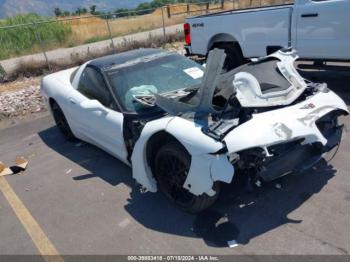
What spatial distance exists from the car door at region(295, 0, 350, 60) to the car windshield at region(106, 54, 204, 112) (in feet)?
8.07

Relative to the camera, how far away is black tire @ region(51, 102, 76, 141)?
234 inches

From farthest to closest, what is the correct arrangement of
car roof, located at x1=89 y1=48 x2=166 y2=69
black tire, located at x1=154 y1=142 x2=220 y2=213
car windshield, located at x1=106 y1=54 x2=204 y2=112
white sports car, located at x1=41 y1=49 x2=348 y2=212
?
car roof, located at x1=89 y1=48 x2=166 y2=69 → car windshield, located at x1=106 y1=54 x2=204 y2=112 → black tire, located at x1=154 y1=142 x2=220 y2=213 → white sports car, located at x1=41 y1=49 x2=348 y2=212

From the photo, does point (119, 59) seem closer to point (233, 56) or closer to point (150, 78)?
point (150, 78)

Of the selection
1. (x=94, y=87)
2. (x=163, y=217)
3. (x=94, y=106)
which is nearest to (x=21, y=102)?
(x=94, y=87)

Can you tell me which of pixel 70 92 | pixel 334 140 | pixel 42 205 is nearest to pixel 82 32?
pixel 70 92

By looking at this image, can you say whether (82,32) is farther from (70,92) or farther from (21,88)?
(70,92)

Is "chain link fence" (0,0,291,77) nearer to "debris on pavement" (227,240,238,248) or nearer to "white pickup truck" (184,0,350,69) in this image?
"white pickup truck" (184,0,350,69)

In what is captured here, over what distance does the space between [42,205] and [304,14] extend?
5.20 meters

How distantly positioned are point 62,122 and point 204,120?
341 cm

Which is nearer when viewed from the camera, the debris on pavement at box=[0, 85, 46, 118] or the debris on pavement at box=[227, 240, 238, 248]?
the debris on pavement at box=[227, 240, 238, 248]

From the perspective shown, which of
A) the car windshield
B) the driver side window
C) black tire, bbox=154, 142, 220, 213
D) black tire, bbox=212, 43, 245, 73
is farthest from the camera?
black tire, bbox=212, 43, 245, 73

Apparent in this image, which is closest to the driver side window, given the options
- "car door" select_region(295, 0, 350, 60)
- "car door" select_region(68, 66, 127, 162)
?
"car door" select_region(68, 66, 127, 162)

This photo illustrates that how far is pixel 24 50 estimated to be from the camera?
54.9ft

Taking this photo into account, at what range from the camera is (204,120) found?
3.44 metres
